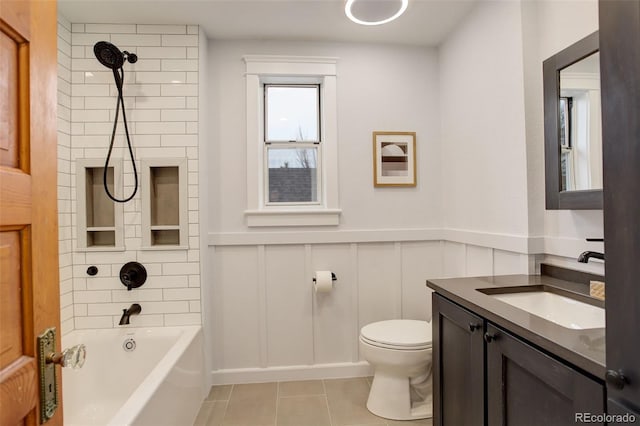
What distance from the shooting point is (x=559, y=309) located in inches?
56.8

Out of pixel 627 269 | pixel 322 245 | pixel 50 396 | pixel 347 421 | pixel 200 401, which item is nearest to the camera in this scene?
pixel 627 269

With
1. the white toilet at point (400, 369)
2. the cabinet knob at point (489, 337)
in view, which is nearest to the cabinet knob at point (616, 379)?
the cabinet knob at point (489, 337)

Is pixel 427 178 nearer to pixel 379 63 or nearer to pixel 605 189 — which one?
pixel 379 63

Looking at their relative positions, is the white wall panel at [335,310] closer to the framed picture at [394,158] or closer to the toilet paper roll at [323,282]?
the toilet paper roll at [323,282]

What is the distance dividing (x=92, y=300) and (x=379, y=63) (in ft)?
8.72

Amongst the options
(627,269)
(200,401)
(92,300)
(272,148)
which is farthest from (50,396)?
(272,148)

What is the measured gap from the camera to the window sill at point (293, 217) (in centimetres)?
247

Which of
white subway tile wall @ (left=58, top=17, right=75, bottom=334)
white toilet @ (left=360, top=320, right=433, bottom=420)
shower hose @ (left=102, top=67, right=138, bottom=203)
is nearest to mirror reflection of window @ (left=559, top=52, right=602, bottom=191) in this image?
white toilet @ (left=360, top=320, right=433, bottom=420)

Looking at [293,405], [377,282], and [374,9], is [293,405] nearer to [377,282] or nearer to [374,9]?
[377,282]

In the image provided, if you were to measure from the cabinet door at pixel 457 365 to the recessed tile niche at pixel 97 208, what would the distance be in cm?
207

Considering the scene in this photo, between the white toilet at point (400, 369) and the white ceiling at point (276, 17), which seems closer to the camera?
the white toilet at point (400, 369)

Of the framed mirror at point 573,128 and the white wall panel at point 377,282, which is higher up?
the framed mirror at point 573,128

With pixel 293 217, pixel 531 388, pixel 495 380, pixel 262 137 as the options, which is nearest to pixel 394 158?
pixel 293 217

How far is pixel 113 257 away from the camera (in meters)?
2.30
